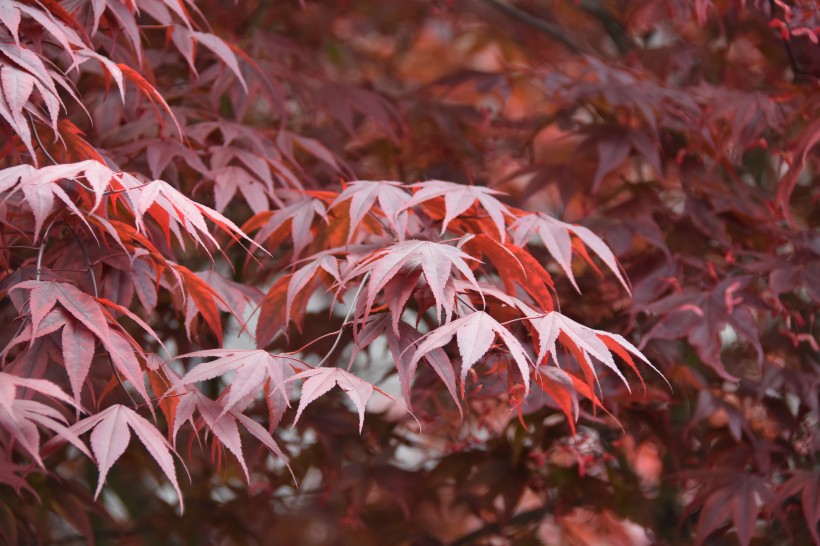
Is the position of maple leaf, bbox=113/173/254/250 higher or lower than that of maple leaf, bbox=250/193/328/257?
higher

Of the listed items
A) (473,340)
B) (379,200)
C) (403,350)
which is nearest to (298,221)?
(379,200)

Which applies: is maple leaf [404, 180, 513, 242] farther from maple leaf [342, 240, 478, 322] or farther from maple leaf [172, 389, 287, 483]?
maple leaf [172, 389, 287, 483]

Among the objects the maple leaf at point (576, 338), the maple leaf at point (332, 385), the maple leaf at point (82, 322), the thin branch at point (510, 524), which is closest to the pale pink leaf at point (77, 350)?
the maple leaf at point (82, 322)

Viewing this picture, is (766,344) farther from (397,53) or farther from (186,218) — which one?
(397,53)

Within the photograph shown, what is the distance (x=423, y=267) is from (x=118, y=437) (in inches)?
15.9

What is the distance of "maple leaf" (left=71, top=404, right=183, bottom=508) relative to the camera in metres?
1.02

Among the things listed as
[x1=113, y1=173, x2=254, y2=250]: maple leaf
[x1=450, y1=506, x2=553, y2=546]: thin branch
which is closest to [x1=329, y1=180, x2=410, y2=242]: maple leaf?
[x1=113, y1=173, x2=254, y2=250]: maple leaf

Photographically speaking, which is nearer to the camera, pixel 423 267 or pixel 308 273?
pixel 423 267

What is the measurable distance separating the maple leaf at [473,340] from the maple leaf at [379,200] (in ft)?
0.87

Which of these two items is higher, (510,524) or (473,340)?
(473,340)

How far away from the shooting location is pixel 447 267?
115 cm

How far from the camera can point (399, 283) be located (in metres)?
1.21

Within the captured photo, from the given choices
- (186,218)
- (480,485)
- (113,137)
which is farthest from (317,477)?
(186,218)

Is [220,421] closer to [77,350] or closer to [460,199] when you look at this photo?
[77,350]
